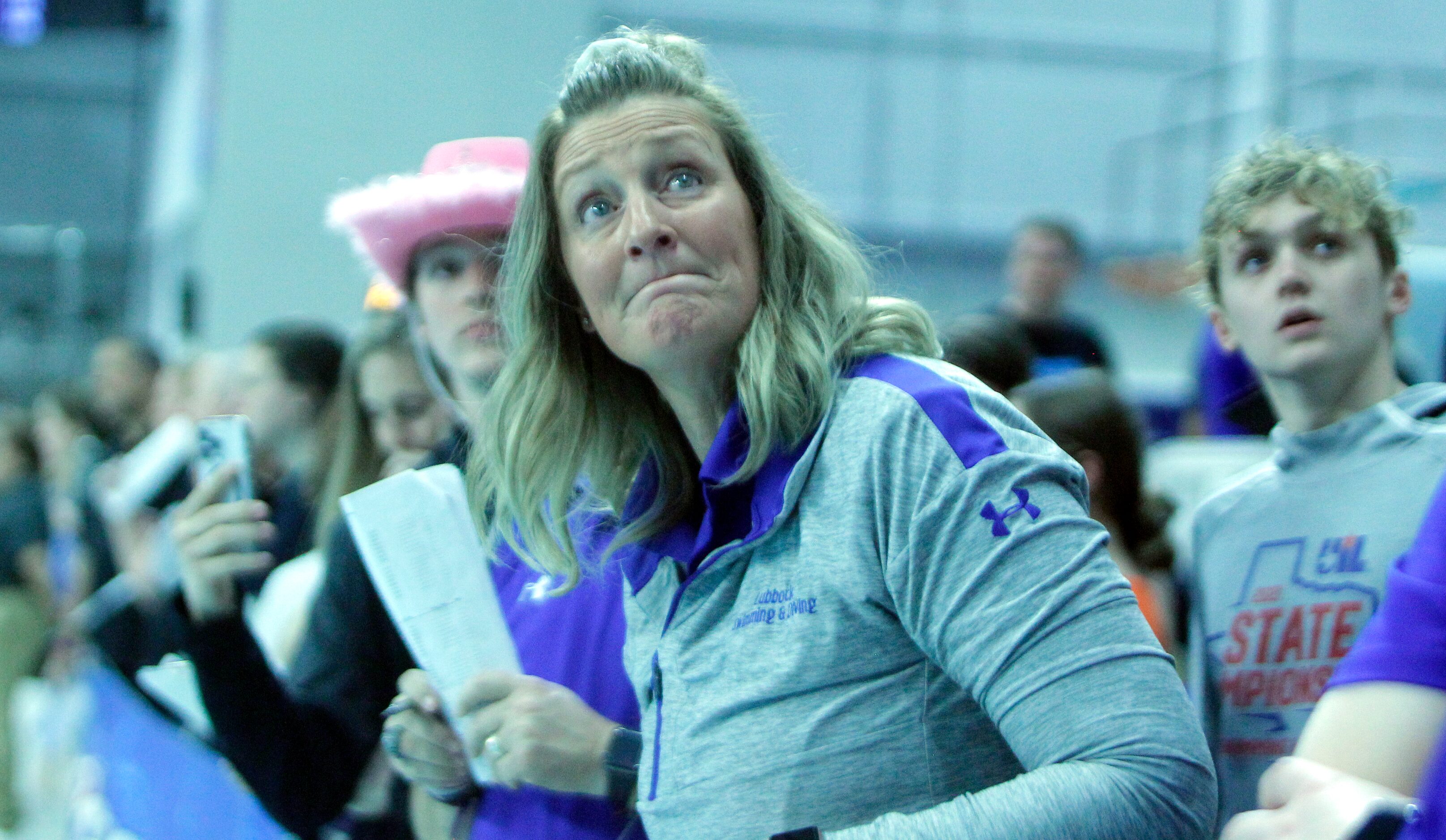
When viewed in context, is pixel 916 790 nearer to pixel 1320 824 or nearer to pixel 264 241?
pixel 1320 824

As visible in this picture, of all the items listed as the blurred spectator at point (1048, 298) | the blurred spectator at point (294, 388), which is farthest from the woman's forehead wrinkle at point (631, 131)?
the blurred spectator at point (1048, 298)

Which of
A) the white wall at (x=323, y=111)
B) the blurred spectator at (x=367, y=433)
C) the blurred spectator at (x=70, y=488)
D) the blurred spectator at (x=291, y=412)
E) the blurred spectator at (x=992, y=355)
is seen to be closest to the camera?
the blurred spectator at (x=367, y=433)

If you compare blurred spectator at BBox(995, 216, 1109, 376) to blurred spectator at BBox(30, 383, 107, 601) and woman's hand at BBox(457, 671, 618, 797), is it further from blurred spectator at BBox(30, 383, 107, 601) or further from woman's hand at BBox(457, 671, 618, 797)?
blurred spectator at BBox(30, 383, 107, 601)

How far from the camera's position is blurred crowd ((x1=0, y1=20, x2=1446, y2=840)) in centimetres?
107

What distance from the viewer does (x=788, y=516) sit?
1.24 meters

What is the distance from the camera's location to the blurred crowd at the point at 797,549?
107 cm

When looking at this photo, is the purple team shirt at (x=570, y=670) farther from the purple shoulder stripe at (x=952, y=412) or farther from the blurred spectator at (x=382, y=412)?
the blurred spectator at (x=382, y=412)

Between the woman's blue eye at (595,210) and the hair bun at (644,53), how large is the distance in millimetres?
134

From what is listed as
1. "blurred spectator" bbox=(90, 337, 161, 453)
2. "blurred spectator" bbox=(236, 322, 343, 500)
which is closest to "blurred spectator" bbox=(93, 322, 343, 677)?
"blurred spectator" bbox=(236, 322, 343, 500)

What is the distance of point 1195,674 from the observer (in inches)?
67.7

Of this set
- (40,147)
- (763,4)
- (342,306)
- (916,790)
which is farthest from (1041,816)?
(40,147)

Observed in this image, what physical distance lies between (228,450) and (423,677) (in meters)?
0.51

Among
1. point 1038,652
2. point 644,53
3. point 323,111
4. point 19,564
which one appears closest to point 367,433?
point 644,53

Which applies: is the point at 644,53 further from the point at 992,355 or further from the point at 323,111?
the point at 323,111
